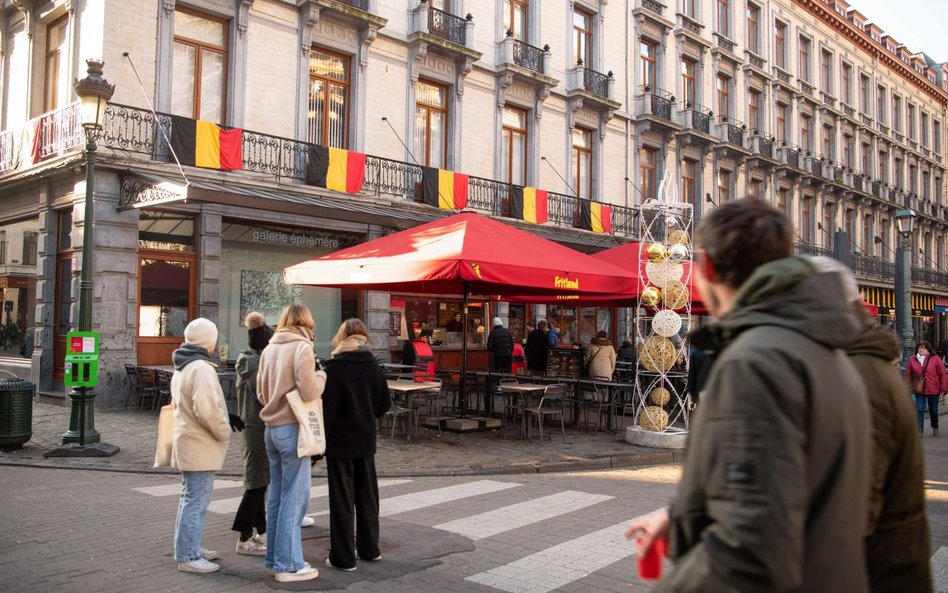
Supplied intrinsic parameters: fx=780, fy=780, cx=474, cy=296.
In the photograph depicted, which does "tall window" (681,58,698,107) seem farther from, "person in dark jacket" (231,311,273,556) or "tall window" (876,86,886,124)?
"person in dark jacket" (231,311,273,556)

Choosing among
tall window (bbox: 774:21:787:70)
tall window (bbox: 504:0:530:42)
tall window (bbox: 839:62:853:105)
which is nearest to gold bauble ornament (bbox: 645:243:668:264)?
tall window (bbox: 504:0:530:42)

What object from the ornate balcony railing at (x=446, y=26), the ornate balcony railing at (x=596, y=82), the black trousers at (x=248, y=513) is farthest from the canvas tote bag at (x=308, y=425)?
the ornate balcony railing at (x=596, y=82)

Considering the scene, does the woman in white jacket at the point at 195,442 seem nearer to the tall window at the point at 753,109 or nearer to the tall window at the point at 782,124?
the tall window at the point at 753,109

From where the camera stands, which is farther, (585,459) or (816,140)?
(816,140)

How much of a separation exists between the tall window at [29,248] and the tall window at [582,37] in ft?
52.2

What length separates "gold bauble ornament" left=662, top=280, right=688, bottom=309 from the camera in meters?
11.7

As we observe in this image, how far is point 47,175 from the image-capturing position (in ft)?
50.7

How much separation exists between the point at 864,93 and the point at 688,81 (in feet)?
59.0

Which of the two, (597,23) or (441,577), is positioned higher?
(597,23)

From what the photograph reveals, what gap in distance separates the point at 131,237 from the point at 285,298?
12.2ft

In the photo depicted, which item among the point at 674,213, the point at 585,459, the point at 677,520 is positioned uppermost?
the point at 674,213

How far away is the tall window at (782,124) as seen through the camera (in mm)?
34531

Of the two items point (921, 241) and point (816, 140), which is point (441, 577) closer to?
point (816, 140)

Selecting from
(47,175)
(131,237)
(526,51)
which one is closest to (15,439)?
(131,237)
